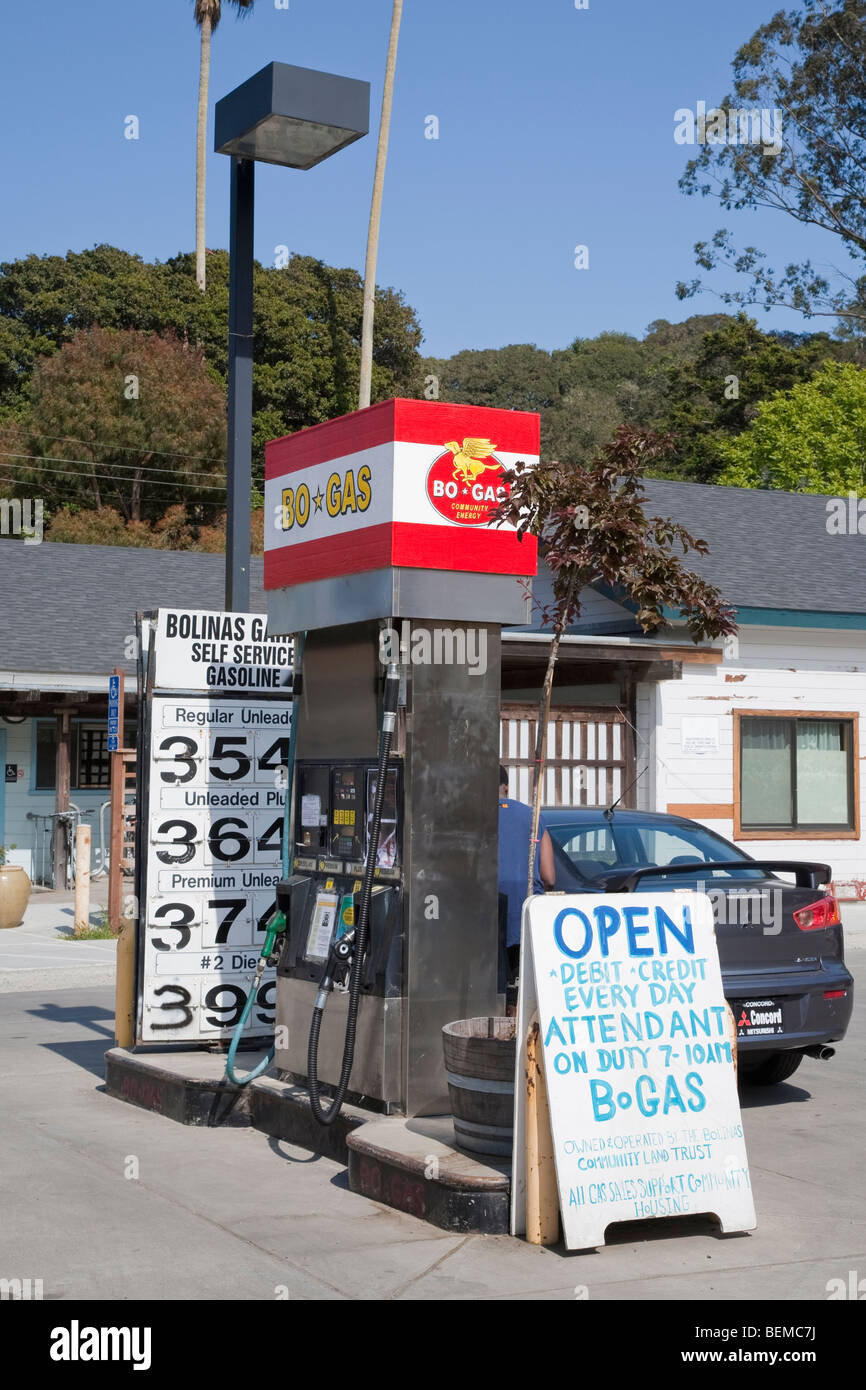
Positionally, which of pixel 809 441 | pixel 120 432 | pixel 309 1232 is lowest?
pixel 309 1232

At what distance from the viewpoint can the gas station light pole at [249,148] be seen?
27.4 ft

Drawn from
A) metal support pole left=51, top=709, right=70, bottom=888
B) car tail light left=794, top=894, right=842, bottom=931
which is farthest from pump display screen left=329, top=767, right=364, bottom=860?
metal support pole left=51, top=709, right=70, bottom=888

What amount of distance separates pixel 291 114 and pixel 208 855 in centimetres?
429

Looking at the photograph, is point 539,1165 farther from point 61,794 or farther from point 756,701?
point 61,794

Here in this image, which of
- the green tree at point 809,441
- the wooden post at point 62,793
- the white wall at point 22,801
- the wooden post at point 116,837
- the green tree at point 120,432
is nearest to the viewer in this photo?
the wooden post at point 116,837

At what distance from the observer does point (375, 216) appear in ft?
137

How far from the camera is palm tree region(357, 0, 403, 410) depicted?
136 ft

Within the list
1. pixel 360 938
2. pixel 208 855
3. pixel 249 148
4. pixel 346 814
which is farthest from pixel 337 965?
pixel 249 148

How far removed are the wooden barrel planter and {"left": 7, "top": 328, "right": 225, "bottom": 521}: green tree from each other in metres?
35.8

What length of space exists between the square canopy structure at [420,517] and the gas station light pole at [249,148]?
1351mm

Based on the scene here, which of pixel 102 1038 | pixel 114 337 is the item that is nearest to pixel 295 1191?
pixel 102 1038

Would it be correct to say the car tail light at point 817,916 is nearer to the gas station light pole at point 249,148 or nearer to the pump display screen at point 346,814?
the pump display screen at point 346,814

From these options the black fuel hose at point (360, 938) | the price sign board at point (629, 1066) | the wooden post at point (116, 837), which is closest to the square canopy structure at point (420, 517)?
the black fuel hose at point (360, 938)
